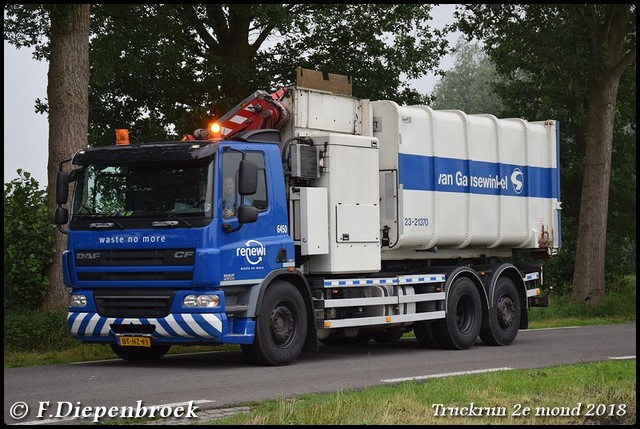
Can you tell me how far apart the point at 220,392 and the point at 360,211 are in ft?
17.9

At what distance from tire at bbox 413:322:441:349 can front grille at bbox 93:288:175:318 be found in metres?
5.23

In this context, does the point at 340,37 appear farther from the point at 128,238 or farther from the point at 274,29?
the point at 128,238

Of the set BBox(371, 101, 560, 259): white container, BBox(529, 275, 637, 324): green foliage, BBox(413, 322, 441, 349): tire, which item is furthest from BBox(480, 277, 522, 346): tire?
BBox(529, 275, 637, 324): green foliage

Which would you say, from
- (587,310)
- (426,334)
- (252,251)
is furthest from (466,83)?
(252,251)

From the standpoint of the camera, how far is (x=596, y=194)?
98.8 ft

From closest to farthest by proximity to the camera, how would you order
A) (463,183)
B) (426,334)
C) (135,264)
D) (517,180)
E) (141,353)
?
1. (135,264)
2. (141,353)
3. (426,334)
4. (463,183)
5. (517,180)

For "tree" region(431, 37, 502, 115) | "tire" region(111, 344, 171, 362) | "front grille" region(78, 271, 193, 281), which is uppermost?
"tree" region(431, 37, 502, 115)

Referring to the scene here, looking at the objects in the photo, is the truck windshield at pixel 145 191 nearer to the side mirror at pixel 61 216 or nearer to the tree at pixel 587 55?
the side mirror at pixel 61 216

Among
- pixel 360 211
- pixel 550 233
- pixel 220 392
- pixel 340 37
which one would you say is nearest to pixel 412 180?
pixel 360 211

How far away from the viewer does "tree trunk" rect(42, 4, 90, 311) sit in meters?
18.9

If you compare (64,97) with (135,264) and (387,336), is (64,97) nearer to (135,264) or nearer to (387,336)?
(135,264)

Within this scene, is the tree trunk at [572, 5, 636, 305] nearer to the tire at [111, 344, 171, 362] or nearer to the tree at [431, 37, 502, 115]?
the tire at [111, 344, 171, 362]

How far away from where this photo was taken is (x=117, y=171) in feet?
50.2

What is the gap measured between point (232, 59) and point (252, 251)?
14867 mm
